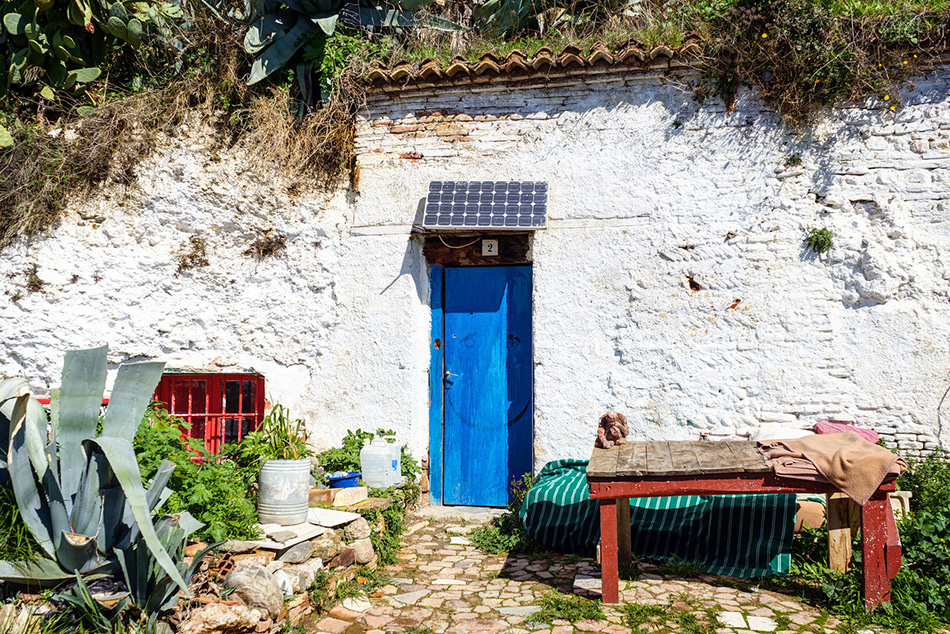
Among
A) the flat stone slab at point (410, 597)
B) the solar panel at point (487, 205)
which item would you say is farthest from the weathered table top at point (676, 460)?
the solar panel at point (487, 205)

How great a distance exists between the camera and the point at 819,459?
3.68m

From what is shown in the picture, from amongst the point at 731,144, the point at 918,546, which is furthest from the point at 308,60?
the point at 918,546

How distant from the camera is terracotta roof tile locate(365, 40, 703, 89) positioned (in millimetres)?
5465

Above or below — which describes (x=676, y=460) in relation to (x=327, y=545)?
above

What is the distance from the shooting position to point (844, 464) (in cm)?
360

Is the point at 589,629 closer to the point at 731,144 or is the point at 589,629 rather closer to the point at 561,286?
the point at 561,286

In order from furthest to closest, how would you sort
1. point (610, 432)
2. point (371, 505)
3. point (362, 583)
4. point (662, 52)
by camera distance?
point (662, 52) → point (371, 505) → point (610, 432) → point (362, 583)

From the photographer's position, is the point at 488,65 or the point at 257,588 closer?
the point at 257,588

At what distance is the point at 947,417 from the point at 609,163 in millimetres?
3253

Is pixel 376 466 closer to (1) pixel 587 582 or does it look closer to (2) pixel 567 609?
(1) pixel 587 582

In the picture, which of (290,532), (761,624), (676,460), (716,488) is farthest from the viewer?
(290,532)

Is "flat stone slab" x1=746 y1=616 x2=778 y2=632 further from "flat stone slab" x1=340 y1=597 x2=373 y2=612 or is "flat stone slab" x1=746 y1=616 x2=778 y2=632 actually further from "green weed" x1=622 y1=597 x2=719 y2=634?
"flat stone slab" x1=340 y1=597 x2=373 y2=612

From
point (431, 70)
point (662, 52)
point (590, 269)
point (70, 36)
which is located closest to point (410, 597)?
point (590, 269)

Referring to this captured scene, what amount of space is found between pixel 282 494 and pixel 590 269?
301 centimetres
